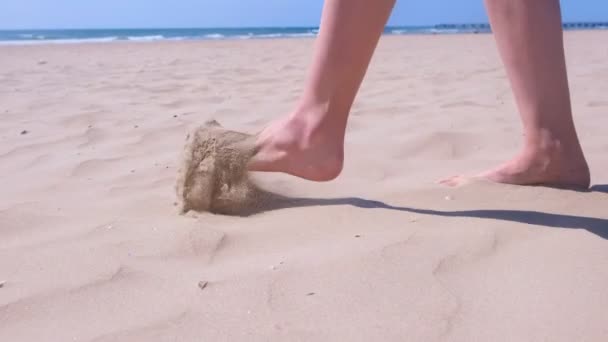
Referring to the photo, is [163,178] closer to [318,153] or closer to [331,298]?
[318,153]

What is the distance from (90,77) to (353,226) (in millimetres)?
4857

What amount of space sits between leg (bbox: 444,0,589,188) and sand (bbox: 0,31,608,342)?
0.19 feet

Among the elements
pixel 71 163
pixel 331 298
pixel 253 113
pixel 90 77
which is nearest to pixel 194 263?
pixel 331 298

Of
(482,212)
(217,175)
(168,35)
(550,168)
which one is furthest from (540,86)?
(168,35)

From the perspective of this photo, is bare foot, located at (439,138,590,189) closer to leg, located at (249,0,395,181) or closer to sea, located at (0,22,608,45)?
leg, located at (249,0,395,181)

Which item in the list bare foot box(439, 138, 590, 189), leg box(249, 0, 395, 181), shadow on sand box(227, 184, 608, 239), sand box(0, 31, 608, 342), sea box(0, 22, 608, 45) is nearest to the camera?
sand box(0, 31, 608, 342)

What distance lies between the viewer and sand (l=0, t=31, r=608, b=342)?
946mm

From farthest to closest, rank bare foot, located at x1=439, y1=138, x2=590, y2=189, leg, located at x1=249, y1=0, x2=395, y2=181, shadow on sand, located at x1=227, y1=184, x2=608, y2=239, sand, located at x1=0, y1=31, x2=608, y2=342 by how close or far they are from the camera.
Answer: bare foot, located at x1=439, y1=138, x2=590, y2=189 < leg, located at x1=249, y1=0, x2=395, y2=181 < shadow on sand, located at x1=227, y1=184, x2=608, y2=239 < sand, located at x1=0, y1=31, x2=608, y2=342

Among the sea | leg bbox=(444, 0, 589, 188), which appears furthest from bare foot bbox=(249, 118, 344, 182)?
the sea

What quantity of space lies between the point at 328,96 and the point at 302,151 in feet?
0.46

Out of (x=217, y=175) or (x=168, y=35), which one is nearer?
(x=217, y=175)

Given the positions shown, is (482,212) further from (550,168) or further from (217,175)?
(217,175)

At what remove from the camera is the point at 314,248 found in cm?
124

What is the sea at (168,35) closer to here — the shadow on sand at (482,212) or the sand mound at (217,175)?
the sand mound at (217,175)
